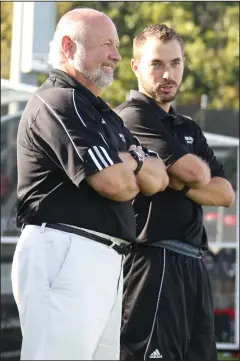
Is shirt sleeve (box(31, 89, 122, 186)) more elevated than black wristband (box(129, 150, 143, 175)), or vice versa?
shirt sleeve (box(31, 89, 122, 186))

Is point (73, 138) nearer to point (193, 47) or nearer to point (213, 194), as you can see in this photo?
point (213, 194)

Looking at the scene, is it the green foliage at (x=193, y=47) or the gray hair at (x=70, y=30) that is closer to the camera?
the gray hair at (x=70, y=30)

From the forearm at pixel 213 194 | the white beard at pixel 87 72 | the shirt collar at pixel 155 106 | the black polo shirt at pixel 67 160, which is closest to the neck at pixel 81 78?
the white beard at pixel 87 72

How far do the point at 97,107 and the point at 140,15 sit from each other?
1901 centimetres

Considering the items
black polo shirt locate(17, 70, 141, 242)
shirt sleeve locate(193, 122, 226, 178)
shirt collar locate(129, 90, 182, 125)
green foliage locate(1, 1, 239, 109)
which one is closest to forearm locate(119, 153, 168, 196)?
black polo shirt locate(17, 70, 141, 242)

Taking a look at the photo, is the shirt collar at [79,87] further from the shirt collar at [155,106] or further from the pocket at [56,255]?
the shirt collar at [155,106]

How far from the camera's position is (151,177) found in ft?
16.6

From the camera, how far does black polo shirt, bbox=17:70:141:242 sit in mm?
4633

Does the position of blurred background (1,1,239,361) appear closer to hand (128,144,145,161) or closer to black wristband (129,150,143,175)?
hand (128,144,145,161)

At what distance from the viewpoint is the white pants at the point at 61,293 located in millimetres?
4562

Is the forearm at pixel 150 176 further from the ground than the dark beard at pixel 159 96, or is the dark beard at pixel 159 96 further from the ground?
the dark beard at pixel 159 96

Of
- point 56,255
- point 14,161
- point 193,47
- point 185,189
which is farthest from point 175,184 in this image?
point 193,47

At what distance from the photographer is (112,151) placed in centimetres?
471

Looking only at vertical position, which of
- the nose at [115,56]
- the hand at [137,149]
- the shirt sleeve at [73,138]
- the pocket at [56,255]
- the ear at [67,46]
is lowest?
the pocket at [56,255]
